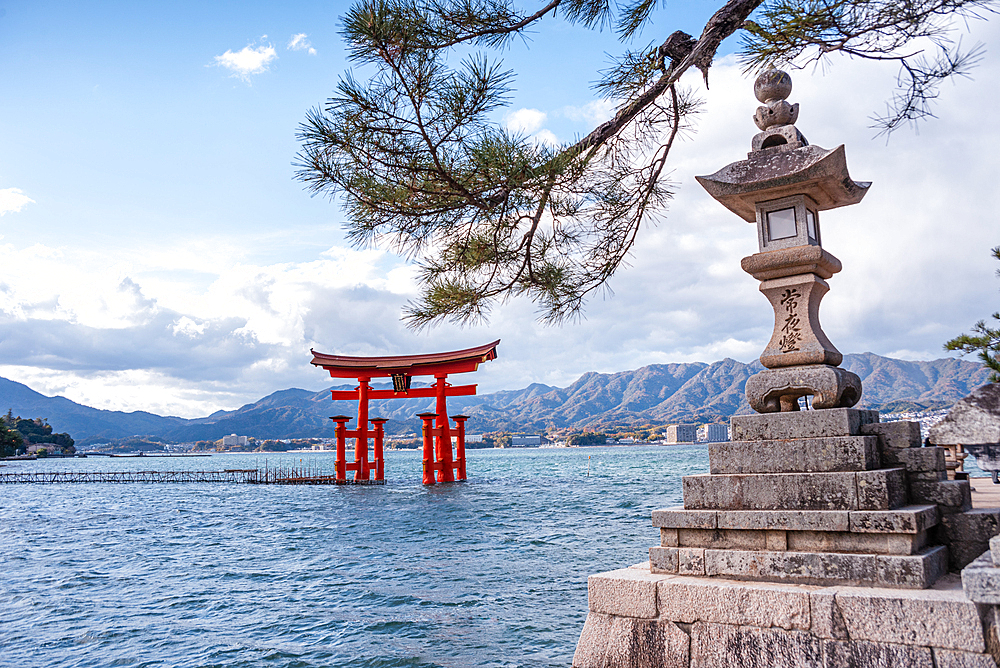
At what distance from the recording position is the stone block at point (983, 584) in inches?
102

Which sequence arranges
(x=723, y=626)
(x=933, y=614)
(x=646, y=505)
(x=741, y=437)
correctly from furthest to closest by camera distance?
(x=646, y=505) < (x=741, y=437) < (x=723, y=626) < (x=933, y=614)

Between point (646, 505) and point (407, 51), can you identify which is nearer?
point (407, 51)

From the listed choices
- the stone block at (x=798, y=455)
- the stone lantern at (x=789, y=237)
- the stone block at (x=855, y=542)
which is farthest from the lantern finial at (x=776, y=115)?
the stone block at (x=855, y=542)

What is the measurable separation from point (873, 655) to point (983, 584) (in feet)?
2.26

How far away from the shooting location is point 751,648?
3.33 meters

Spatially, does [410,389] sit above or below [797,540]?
above

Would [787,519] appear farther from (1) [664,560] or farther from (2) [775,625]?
(1) [664,560]

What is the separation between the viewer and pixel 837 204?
4664 millimetres

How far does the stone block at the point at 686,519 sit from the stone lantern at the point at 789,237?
0.85 m

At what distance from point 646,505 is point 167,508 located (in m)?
22.9

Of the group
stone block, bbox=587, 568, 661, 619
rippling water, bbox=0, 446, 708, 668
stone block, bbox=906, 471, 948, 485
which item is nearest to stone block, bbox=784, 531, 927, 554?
stone block, bbox=906, 471, 948, 485

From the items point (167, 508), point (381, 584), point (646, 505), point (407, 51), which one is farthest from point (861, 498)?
point (167, 508)

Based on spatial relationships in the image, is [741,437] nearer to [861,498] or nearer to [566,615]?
[861,498]

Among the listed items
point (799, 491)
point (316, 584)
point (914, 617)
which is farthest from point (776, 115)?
point (316, 584)
